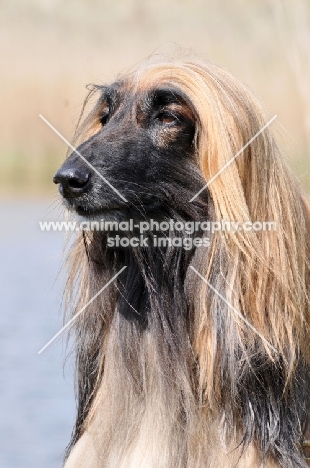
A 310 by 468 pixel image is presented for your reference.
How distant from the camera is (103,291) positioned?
128 inches

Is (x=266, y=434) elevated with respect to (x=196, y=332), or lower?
lower

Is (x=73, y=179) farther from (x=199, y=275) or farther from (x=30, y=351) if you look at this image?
(x=30, y=351)

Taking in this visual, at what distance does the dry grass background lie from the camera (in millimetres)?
6793

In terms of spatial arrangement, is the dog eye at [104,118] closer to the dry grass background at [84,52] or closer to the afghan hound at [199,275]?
the afghan hound at [199,275]

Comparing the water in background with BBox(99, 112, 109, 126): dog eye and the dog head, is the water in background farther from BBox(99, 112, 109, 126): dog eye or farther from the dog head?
the dog head

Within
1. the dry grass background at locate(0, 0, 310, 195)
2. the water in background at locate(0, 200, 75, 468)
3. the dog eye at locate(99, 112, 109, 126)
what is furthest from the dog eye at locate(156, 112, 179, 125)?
the dry grass background at locate(0, 0, 310, 195)

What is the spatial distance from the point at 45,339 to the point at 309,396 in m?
3.42

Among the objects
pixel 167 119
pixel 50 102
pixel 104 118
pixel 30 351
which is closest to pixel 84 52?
pixel 50 102

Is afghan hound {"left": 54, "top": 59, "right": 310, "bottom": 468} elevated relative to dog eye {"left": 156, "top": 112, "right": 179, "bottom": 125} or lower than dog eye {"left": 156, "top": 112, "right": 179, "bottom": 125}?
lower

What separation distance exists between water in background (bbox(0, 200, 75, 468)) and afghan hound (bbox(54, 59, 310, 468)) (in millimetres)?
459

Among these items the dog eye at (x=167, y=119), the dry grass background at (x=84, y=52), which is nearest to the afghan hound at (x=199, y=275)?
the dog eye at (x=167, y=119)

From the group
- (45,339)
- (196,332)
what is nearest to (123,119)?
(196,332)

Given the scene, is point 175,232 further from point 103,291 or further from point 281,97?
point 281,97

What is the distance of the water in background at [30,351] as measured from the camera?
5.17 m
